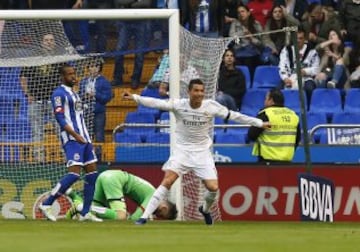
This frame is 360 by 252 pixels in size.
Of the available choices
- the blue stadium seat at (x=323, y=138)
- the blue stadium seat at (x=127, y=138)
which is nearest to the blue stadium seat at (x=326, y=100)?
the blue stadium seat at (x=323, y=138)

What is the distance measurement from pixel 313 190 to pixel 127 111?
10.9 ft

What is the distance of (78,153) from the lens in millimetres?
17125

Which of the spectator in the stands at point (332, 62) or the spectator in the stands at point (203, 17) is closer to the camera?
the spectator in the stands at point (332, 62)

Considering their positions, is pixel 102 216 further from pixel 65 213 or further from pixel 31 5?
pixel 31 5

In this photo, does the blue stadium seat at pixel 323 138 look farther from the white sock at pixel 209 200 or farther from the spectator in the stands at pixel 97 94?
the white sock at pixel 209 200

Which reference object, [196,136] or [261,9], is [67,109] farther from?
[261,9]

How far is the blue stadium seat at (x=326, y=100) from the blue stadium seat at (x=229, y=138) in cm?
171

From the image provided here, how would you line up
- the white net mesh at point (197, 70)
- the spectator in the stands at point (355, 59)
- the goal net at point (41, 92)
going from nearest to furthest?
the goal net at point (41, 92) < the white net mesh at point (197, 70) < the spectator in the stands at point (355, 59)

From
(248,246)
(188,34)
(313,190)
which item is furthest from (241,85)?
(248,246)

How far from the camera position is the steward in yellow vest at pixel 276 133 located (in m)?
18.9

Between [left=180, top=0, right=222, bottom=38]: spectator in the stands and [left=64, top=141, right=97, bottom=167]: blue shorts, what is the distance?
6.26 meters

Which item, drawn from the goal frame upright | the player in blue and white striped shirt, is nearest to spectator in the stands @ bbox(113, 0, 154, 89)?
the goal frame upright

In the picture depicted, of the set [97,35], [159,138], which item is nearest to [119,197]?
[159,138]

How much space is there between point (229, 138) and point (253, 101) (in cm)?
134
